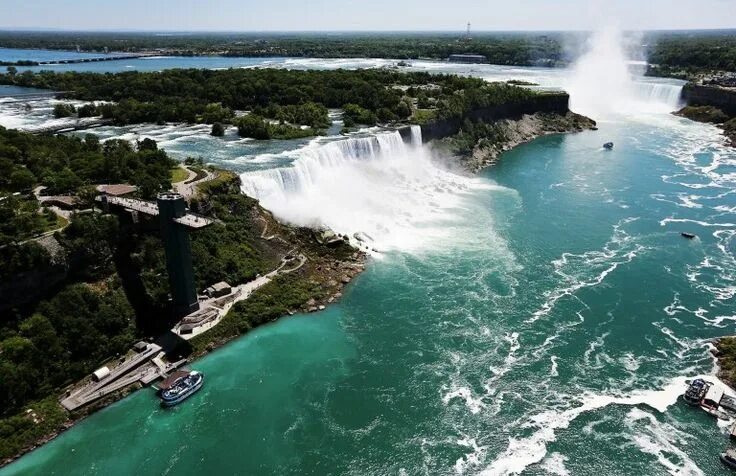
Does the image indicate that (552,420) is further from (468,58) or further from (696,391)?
(468,58)

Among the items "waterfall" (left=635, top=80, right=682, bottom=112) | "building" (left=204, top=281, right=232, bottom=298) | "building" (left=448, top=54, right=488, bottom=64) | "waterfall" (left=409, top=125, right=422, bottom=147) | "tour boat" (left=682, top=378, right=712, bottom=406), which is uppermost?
"building" (left=448, top=54, right=488, bottom=64)

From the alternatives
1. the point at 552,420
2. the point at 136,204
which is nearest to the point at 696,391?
the point at 552,420

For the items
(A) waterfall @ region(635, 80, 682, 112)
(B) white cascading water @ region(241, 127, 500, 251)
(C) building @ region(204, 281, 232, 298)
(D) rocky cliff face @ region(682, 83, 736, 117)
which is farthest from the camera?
(A) waterfall @ region(635, 80, 682, 112)

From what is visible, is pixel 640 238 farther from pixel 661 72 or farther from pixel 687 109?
pixel 661 72

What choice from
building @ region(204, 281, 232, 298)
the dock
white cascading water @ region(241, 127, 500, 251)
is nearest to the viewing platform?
building @ region(204, 281, 232, 298)

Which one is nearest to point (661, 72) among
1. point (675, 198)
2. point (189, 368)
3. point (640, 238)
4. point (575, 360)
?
point (675, 198)

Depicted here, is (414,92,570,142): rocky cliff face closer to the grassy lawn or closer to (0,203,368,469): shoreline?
(0,203,368,469): shoreline

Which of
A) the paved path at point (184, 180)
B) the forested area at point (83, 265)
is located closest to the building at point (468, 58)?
the paved path at point (184, 180)
